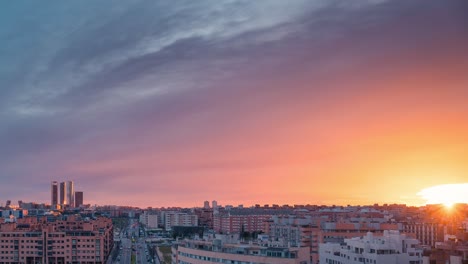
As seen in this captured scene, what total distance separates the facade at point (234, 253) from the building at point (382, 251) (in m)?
3.14

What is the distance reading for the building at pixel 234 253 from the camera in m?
22.5

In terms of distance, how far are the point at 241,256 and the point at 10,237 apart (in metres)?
29.5

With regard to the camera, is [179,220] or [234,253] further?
[179,220]

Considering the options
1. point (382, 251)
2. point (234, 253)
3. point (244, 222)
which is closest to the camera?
point (234, 253)

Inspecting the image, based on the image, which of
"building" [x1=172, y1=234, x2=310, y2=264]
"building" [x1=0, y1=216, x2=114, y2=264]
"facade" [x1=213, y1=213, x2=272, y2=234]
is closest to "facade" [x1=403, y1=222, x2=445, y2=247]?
"building" [x1=0, y1=216, x2=114, y2=264]

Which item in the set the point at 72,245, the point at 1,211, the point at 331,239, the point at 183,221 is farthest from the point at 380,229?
the point at 183,221

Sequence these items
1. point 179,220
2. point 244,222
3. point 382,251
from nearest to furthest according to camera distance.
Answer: point 382,251, point 244,222, point 179,220

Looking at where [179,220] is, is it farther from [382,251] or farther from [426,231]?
[382,251]

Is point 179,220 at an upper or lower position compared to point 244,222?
lower

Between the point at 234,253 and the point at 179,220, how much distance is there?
3146 inches

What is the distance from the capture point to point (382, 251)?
25.2m

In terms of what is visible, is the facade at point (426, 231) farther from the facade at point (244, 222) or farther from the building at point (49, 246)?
the facade at point (244, 222)

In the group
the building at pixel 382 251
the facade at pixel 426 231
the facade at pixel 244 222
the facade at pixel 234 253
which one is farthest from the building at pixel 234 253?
the facade at pixel 244 222

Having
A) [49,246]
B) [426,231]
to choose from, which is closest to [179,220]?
[49,246]
